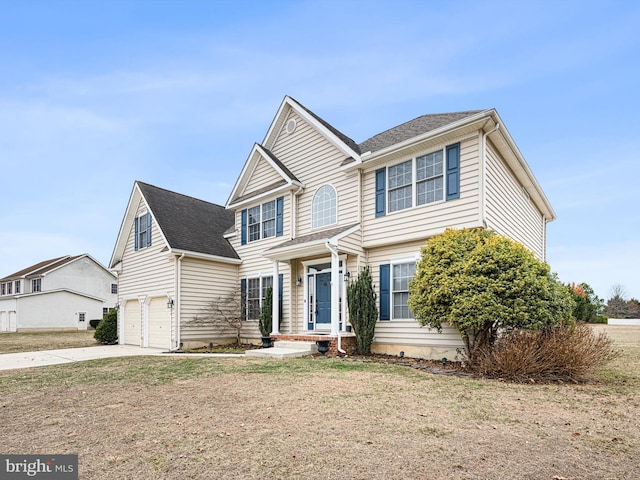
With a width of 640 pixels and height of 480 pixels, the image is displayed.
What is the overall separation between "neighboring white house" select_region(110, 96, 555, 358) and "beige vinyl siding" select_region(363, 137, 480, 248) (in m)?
0.03

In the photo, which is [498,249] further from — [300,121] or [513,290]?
[300,121]

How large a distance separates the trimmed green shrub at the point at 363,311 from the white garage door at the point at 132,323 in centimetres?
1114

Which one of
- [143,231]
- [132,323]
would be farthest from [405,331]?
[132,323]

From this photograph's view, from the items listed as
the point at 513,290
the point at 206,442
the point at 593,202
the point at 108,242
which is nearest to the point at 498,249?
the point at 513,290

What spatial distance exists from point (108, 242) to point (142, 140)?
629 cm

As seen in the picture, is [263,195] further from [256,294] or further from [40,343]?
[40,343]

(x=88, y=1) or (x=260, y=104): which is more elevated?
(x=260, y=104)

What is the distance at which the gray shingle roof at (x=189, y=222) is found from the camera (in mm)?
16078

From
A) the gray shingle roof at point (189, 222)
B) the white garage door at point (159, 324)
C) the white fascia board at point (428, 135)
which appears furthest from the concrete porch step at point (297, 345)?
the white fascia board at point (428, 135)

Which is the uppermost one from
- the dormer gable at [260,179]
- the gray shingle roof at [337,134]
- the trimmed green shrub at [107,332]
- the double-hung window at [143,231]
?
the gray shingle roof at [337,134]

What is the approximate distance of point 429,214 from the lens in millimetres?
11219

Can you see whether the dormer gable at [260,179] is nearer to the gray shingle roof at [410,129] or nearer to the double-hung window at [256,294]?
the gray shingle roof at [410,129]

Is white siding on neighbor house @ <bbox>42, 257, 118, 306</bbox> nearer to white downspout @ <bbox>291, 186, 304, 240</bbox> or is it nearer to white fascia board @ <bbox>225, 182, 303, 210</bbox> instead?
white fascia board @ <bbox>225, 182, 303, 210</bbox>

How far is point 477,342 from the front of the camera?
30.0ft
